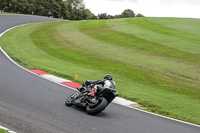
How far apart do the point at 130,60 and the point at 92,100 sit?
463 inches

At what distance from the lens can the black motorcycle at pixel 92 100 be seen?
848cm

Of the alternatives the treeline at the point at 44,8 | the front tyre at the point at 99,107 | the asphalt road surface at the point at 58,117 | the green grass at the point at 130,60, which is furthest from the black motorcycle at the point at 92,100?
the treeline at the point at 44,8

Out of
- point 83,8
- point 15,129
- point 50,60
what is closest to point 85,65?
point 50,60

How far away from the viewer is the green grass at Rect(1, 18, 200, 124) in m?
12.3

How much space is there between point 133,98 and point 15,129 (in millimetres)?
6318

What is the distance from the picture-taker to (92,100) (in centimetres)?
877

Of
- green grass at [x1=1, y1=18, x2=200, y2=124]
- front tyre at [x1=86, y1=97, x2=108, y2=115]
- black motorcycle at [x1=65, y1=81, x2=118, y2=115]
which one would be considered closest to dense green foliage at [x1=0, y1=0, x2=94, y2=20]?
green grass at [x1=1, y1=18, x2=200, y2=124]

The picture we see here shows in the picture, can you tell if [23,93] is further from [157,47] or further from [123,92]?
[157,47]

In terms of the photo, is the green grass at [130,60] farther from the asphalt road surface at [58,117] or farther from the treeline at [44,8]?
the treeline at [44,8]

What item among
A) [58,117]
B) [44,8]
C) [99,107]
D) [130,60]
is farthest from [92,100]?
[44,8]

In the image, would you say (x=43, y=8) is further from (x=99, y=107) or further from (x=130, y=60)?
(x=99, y=107)

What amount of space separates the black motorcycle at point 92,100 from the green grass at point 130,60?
8.55 feet

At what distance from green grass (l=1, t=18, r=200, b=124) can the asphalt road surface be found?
138cm

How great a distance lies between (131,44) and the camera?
26.1 m
